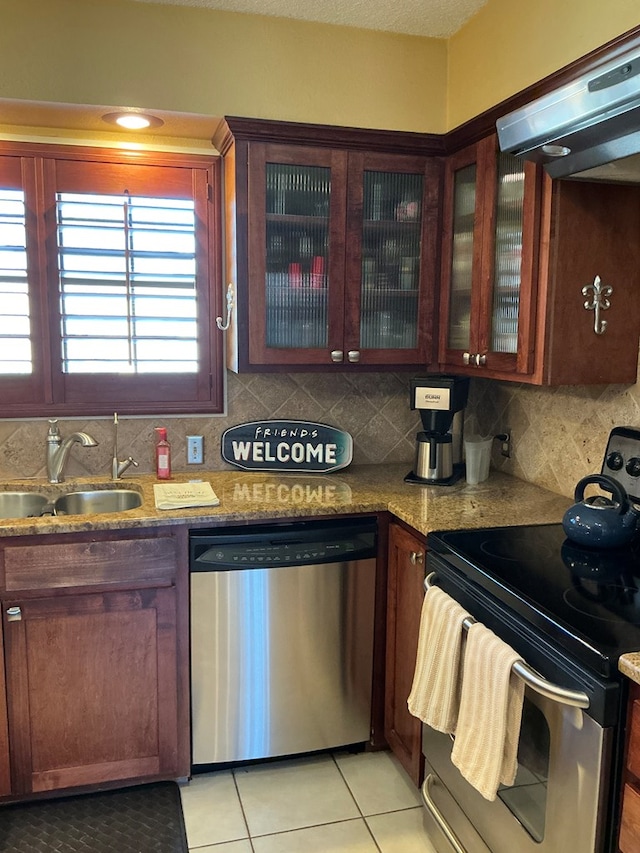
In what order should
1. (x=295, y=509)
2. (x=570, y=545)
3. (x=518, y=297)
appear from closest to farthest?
(x=570, y=545)
(x=518, y=297)
(x=295, y=509)

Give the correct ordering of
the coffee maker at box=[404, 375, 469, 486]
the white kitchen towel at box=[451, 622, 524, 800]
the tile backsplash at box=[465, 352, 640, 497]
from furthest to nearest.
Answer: the coffee maker at box=[404, 375, 469, 486], the tile backsplash at box=[465, 352, 640, 497], the white kitchen towel at box=[451, 622, 524, 800]

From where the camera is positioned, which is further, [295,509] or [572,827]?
[295,509]

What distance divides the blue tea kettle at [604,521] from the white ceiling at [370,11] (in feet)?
5.43

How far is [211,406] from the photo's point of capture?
2.81 m

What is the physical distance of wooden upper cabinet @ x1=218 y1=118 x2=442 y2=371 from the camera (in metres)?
2.42

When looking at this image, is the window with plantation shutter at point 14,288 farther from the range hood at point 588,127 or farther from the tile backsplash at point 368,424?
the range hood at point 588,127

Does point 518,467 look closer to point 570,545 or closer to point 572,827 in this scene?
point 570,545

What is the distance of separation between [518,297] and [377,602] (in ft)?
3.65

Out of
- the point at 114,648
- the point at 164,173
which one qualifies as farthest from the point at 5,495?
the point at 164,173

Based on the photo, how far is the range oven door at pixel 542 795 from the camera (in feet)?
4.35

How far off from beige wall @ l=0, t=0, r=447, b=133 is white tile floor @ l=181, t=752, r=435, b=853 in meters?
2.26

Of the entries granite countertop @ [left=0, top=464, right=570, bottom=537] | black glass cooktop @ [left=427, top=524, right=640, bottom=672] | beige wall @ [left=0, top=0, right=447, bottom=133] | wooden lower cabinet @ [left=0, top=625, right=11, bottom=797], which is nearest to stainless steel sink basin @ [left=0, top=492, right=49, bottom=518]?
granite countertop @ [left=0, top=464, right=570, bottom=537]

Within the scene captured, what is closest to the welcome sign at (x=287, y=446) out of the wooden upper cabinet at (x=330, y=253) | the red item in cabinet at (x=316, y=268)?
the wooden upper cabinet at (x=330, y=253)

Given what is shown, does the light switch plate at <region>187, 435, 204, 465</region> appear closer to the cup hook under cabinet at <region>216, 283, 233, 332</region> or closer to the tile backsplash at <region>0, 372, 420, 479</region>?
the tile backsplash at <region>0, 372, 420, 479</region>
